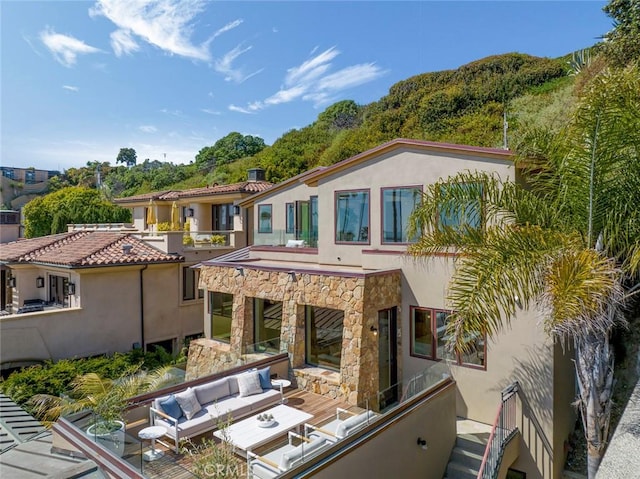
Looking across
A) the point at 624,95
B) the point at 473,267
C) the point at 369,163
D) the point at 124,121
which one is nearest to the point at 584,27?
the point at 369,163

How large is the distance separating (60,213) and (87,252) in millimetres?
27782

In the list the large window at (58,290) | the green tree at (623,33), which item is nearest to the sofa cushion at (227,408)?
the large window at (58,290)

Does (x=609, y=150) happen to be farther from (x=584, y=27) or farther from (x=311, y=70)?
(x=311, y=70)

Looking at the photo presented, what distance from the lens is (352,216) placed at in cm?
1388

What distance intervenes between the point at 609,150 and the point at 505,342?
563cm

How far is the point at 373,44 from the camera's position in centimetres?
2980

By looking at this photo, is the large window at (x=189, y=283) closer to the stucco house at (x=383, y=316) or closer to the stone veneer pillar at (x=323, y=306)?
the stucco house at (x=383, y=316)

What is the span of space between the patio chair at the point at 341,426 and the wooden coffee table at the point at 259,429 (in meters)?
0.42

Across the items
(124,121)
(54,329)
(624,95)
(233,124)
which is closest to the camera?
(624,95)

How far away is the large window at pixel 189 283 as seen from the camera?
2014 cm

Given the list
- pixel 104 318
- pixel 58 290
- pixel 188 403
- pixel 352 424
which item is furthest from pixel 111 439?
pixel 58 290

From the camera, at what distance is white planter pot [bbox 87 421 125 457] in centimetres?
684

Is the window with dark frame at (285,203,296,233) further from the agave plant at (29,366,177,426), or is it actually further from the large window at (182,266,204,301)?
the agave plant at (29,366,177,426)

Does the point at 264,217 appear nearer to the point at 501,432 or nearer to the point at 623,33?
the point at 501,432
